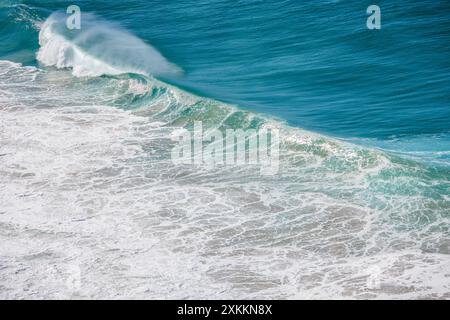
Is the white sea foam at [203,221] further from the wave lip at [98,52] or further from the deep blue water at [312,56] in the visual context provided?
the wave lip at [98,52]

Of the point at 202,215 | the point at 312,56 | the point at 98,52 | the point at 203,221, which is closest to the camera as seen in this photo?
the point at 203,221

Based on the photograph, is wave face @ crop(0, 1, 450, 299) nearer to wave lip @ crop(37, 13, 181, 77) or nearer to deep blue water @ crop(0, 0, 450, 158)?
deep blue water @ crop(0, 0, 450, 158)

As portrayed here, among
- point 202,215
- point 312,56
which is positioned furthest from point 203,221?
point 312,56

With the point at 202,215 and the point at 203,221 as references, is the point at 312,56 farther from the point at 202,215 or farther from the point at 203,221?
the point at 203,221

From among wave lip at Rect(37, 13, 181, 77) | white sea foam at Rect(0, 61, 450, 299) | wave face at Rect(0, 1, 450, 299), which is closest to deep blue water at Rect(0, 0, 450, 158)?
wave lip at Rect(37, 13, 181, 77)

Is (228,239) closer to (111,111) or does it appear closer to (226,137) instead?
(226,137)
